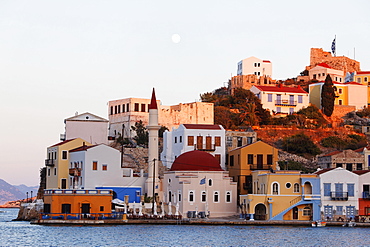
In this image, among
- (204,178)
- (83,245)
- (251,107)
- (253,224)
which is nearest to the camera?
(83,245)

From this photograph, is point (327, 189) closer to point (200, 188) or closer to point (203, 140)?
point (200, 188)

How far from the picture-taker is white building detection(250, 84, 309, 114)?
98.2m

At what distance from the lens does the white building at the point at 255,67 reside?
110375mm

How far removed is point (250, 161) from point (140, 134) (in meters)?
21.2

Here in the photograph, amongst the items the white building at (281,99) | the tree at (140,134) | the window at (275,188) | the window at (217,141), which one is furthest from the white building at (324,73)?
the window at (275,188)

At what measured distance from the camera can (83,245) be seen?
150 ft

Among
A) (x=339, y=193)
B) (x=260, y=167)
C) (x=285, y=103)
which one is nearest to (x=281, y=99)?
(x=285, y=103)

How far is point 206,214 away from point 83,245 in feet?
62.4

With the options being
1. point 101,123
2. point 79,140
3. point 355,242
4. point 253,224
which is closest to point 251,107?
point 101,123

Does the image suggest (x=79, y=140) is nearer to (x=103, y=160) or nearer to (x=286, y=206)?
(x=103, y=160)

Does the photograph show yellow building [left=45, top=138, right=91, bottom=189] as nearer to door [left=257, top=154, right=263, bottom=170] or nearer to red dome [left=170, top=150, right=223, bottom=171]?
red dome [left=170, top=150, right=223, bottom=171]

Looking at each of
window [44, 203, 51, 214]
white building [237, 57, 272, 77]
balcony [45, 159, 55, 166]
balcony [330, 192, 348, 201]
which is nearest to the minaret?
balcony [45, 159, 55, 166]

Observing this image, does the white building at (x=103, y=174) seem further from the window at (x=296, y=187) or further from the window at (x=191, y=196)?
the window at (x=296, y=187)

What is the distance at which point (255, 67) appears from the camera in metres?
111
